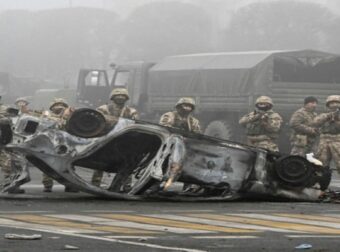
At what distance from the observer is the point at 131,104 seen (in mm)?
27453

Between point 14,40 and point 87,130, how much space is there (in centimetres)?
6979

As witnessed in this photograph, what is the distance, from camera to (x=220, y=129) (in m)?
24.7

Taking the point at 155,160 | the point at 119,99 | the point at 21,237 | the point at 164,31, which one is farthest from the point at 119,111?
the point at 164,31

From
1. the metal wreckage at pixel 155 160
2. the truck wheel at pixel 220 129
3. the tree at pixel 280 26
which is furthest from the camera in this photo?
the tree at pixel 280 26

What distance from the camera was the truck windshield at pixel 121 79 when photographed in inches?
1110

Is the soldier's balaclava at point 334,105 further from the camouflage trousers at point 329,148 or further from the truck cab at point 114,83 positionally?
the truck cab at point 114,83

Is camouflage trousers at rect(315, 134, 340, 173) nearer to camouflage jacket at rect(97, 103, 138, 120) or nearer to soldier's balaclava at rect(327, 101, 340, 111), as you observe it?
soldier's balaclava at rect(327, 101, 340, 111)

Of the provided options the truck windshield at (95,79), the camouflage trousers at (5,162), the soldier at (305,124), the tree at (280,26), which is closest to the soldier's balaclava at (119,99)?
the camouflage trousers at (5,162)

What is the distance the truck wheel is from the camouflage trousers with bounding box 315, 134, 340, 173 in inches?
341

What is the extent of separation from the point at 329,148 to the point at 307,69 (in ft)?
32.3

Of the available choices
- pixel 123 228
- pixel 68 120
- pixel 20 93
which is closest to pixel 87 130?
pixel 68 120

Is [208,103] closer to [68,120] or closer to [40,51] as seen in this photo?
[68,120]

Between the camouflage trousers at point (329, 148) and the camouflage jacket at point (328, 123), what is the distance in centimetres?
8

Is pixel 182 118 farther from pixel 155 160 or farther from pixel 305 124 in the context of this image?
pixel 305 124
